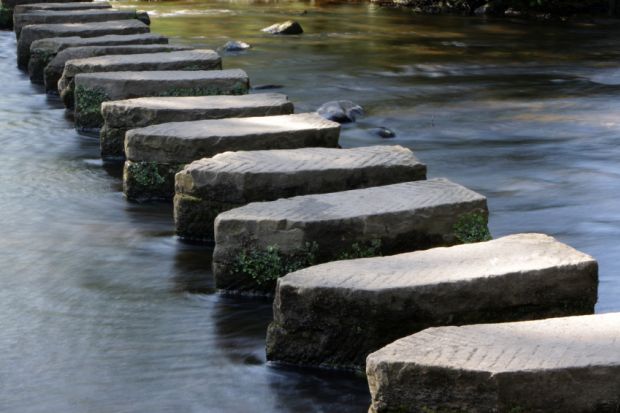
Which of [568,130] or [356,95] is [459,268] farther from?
[356,95]

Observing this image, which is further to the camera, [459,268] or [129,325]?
[129,325]

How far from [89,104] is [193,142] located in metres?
2.18

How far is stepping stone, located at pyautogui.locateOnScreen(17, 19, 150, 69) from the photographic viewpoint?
10.3m

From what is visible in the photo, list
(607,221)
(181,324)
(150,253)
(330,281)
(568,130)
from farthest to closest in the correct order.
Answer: (568,130)
(607,221)
(150,253)
(181,324)
(330,281)

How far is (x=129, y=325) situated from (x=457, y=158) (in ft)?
11.4

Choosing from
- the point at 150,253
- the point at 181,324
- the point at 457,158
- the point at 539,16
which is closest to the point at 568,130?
the point at 457,158

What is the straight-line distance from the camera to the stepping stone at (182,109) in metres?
6.45

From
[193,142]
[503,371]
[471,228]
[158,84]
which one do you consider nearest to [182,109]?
[193,142]

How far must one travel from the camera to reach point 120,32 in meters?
10.3

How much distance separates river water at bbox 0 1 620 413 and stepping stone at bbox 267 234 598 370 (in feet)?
0.40

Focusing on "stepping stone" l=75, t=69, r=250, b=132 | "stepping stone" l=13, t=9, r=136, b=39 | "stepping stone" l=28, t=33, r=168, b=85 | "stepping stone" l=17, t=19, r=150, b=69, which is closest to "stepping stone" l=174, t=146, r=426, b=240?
"stepping stone" l=75, t=69, r=250, b=132

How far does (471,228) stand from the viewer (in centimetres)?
461

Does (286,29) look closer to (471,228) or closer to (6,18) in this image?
(6,18)

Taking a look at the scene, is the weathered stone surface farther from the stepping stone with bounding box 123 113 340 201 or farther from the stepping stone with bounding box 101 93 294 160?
the stepping stone with bounding box 123 113 340 201
